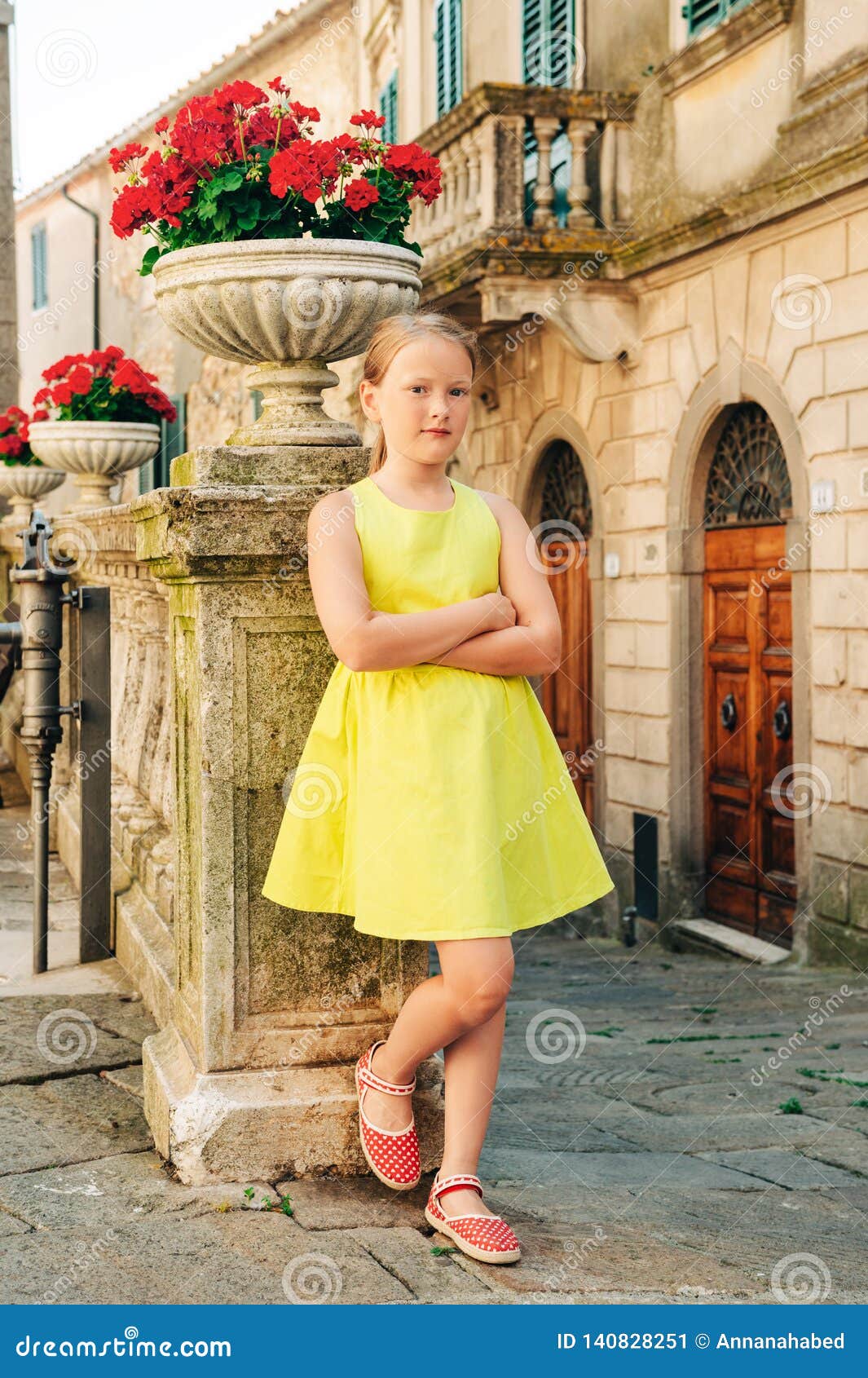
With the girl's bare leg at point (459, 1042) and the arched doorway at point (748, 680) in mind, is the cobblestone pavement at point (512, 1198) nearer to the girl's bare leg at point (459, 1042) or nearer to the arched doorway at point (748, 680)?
the girl's bare leg at point (459, 1042)

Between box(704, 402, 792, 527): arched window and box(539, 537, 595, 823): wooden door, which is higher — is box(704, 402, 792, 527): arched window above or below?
above

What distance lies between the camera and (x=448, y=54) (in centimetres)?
1458

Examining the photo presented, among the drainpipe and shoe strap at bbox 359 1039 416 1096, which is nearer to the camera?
shoe strap at bbox 359 1039 416 1096

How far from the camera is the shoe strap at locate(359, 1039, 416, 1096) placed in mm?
3062

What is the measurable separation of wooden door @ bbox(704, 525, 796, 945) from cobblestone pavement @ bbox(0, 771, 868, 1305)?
12.7 ft

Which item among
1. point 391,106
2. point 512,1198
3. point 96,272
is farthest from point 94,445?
point 96,272

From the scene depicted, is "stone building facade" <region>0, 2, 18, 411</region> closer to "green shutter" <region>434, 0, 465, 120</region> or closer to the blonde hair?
"green shutter" <region>434, 0, 465, 120</region>

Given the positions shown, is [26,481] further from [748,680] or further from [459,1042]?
[459,1042]

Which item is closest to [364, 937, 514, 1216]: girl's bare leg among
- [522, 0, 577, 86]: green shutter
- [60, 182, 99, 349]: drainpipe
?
[522, 0, 577, 86]: green shutter

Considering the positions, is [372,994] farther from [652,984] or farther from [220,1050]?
[652,984]

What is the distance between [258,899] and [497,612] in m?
0.78

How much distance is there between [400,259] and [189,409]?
19.7m

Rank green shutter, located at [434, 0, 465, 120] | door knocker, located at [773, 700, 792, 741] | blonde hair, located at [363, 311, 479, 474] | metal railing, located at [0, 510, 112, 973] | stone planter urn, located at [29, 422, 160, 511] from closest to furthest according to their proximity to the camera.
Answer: blonde hair, located at [363, 311, 479, 474] → metal railing, located at [0, 510, 112, 973] → stone planter urn, located at [29, 422, 160, 511] → door knocker, located at [773, 700, 792, 741] → green shutter, located at [434, 0, 465, 120]

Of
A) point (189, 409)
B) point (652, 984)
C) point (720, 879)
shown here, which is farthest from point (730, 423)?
point (189, 409)
